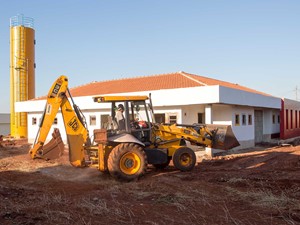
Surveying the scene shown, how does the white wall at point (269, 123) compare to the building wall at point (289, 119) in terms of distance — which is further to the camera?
the building wall at point (289, 119)

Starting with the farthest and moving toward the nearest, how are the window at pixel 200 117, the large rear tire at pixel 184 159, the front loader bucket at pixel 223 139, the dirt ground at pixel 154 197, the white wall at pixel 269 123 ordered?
the white wall at pixel 269 123, the window at pixel 200 117, the front loader bucket at pixel 223 139, the large rear tire at pixel 184 159, the dirt ground at pixel 154 197

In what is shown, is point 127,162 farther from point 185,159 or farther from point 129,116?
point 185,159

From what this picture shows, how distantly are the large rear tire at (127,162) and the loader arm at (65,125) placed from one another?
3.73 feet

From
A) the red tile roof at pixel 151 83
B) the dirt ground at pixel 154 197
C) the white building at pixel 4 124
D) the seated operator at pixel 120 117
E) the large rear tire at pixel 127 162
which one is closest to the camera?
the dirt ground at pixel 154 197

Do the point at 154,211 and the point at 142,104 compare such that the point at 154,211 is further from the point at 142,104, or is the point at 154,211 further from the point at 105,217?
the point at 142,104

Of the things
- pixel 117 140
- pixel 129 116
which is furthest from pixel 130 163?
pixel 129 116

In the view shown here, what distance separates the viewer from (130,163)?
1065 cm

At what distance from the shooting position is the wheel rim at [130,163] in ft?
34.5

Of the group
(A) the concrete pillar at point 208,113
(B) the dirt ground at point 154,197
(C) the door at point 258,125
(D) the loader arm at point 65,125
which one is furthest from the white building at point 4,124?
(D) the loader arm at point 65,125

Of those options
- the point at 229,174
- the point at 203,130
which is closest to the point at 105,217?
the point at 229,174

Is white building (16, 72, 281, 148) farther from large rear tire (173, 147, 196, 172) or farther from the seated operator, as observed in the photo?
the seated operator

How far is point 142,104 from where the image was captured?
36.8 ft

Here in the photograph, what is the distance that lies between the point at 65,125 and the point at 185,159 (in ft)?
13.9

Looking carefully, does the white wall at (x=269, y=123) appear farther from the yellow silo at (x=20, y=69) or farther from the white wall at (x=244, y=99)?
the yellow silo at (x=20, y=69)
